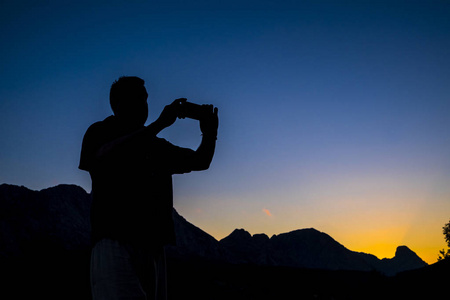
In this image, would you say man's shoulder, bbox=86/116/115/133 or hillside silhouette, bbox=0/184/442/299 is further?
hillside silhouette, bbox=0/184/442/299

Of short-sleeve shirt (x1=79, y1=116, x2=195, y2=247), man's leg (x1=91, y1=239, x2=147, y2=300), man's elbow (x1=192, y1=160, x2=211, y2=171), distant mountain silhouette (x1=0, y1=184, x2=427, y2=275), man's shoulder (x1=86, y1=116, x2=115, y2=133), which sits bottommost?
man's leg (x1=91, y1=239, x2=147, y2=300)

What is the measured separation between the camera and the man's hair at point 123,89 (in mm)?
2377

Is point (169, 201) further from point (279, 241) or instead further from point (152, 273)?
point (279, 241)

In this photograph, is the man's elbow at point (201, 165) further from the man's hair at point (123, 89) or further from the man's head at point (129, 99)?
the man's hair at point (123, 89)

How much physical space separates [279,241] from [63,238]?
13396 centimetres

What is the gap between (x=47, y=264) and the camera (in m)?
35.7

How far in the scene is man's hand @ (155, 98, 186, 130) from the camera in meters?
2.25

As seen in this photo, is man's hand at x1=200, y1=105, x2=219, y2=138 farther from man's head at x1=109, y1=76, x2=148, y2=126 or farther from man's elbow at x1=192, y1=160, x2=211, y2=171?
man's head at x1=109, y1=76, x2=148, y2=126

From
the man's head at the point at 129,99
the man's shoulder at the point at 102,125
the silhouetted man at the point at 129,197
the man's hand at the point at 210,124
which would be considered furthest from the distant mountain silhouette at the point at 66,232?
the man's shoulder at the point at 102,125

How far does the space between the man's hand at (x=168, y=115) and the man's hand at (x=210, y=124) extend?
420 millimetres

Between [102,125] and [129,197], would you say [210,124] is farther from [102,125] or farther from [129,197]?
[129,197]

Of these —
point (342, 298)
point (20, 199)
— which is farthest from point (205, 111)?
point (20, 199)

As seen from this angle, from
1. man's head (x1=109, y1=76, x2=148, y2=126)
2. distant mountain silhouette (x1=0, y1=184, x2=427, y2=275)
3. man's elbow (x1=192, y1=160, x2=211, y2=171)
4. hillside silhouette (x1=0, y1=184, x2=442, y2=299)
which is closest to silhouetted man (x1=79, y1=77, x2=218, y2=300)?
man's head (x1=109, y1=76, x2=148, y2=126)

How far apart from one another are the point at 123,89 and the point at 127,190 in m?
0.71
